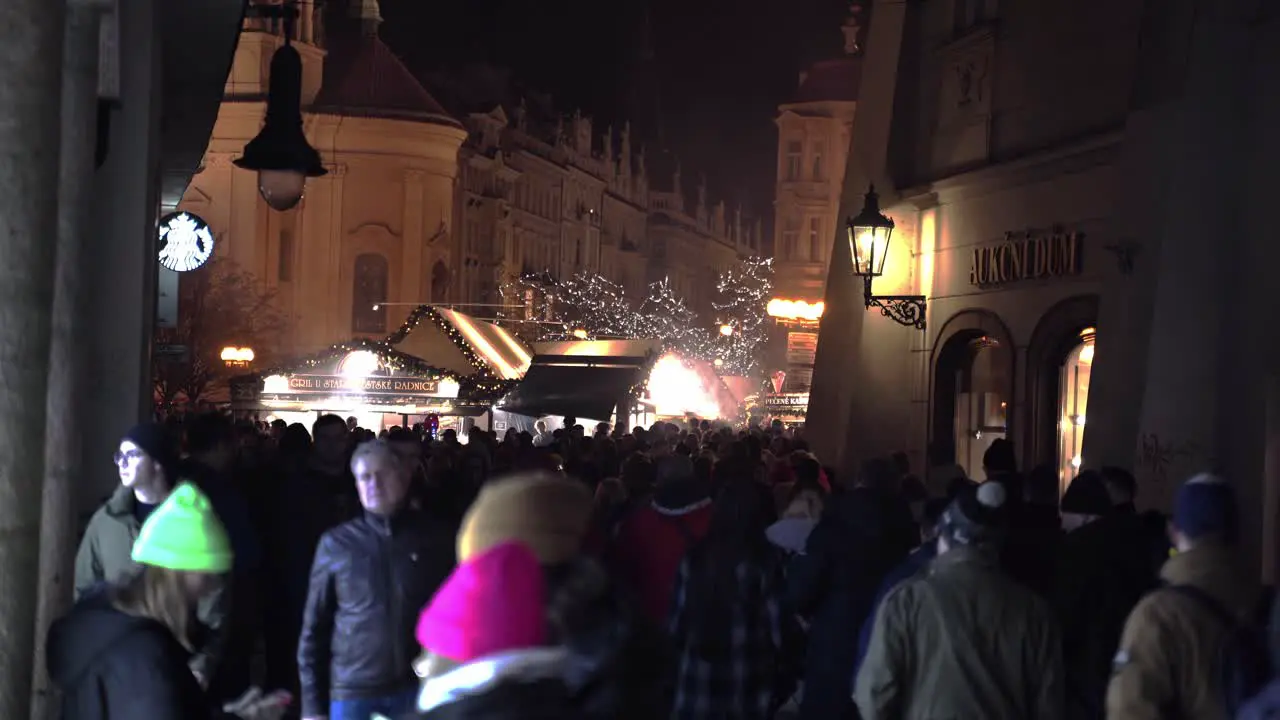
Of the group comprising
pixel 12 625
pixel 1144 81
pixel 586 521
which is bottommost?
pixel 12 625

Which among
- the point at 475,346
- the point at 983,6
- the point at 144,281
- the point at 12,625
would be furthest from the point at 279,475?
the point at 475,346

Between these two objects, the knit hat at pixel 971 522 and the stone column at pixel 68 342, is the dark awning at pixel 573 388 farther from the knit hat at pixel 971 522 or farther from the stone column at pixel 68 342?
the knit hat at pixel 971 522

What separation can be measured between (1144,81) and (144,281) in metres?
7.77

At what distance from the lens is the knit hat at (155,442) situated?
7367 millimetres

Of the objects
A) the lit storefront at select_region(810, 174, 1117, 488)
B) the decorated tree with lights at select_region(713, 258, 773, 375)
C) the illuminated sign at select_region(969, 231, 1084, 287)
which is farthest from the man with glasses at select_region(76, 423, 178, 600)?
the decorated tree with lights at select_region(713, 258, 773, 375)

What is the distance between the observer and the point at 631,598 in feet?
13.2

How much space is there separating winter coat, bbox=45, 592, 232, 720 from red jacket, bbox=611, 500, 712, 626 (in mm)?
4327

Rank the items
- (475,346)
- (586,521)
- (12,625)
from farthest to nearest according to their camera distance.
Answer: (475,346) → (12,625) → (586,521)

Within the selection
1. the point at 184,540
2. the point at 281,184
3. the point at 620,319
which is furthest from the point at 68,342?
the point at 620,319

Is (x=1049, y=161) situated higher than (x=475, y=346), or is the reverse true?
(x=1049, y=161)

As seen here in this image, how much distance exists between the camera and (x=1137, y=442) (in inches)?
551

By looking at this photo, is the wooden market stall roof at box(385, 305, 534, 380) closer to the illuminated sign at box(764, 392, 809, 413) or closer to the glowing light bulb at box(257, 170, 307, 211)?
the illuminated sign at box(764, 392, 809, 413)

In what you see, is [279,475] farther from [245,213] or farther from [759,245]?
[759,245]

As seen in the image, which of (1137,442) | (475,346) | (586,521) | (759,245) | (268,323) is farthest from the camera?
(759,245)
